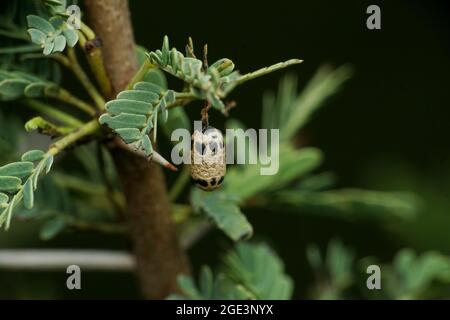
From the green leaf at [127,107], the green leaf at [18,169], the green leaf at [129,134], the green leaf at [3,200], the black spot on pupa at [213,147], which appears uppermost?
the green leaf at [127,107]

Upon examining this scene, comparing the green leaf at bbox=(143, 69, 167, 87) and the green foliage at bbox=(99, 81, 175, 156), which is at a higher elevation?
the green leaf at bbox=(143, 69, 167, 87)

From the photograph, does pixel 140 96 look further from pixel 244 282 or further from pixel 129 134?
pixel 244 282

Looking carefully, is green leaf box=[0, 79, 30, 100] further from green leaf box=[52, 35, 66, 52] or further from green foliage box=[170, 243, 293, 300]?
green foliage box=[170, 243, 293, 300]

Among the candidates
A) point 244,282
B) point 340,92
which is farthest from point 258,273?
point 340,92

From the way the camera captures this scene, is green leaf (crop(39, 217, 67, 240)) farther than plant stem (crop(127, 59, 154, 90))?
Yes

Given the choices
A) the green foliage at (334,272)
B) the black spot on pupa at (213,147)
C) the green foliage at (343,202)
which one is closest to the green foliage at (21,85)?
the black spot on pupa at (213,147)

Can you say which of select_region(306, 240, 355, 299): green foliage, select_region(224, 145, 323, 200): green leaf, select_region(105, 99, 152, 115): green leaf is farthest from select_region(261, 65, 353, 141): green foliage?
select_region(105, 99, 152, 115): green leaf

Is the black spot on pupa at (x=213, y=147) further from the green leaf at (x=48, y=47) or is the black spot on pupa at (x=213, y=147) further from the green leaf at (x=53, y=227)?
the green leaf at (x=53, y=227)
